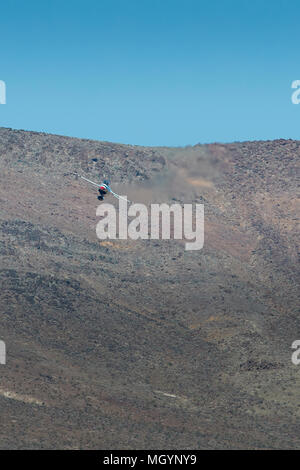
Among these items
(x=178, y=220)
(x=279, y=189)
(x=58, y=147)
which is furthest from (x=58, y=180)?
(x=279, y=189)

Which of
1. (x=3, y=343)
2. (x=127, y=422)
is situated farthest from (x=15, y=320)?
(x=127, y=422)

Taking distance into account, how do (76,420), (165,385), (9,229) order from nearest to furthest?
(76,420) → (165,385) → (9,229)

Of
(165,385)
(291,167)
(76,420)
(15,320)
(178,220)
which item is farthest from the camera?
(291,167)

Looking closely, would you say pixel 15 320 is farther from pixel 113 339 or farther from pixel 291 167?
pixel 291 167

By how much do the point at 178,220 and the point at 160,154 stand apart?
12.4m

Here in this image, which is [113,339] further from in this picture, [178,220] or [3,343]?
[178,220]

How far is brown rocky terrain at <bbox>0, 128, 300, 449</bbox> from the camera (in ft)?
206

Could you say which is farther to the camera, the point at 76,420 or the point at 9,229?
the point at 9,229

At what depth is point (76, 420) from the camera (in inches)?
2382

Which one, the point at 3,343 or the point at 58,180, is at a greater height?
the point at 58,180

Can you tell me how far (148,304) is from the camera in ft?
299

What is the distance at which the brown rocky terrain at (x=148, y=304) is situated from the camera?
6278cm

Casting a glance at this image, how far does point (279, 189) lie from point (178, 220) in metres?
20.4

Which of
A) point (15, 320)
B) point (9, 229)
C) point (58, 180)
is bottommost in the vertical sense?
point (15, 320)
